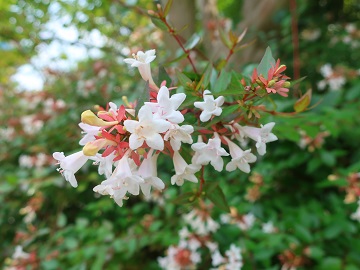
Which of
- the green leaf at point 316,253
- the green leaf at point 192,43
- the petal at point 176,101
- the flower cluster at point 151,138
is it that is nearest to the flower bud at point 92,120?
the flower cluster at point 151,138

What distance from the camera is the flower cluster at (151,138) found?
57cm

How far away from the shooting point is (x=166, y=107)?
585 mm

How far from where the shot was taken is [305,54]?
2914mm

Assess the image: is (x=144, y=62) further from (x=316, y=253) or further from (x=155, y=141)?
(x=316, y=253)

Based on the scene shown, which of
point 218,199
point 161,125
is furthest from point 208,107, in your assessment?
point 218,199

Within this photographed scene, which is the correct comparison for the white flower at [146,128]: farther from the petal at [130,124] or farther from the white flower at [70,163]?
the white flower at [70,163]

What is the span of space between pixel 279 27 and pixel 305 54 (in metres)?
0.36

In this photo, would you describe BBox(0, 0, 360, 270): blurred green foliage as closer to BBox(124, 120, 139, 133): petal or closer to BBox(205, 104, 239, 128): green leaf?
BBox(205, 104, 239, 128): green leaf

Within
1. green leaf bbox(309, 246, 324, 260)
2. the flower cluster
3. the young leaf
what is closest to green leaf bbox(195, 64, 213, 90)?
the flower cluster

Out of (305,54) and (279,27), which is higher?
(279,27)

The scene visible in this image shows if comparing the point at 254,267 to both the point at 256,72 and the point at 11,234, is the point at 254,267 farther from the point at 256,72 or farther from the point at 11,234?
the point at 11,234

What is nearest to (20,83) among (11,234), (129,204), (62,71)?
(62,71)

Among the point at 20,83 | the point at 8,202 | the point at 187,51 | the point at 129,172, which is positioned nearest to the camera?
the point at 129,172

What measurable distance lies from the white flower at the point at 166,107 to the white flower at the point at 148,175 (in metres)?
0.09
